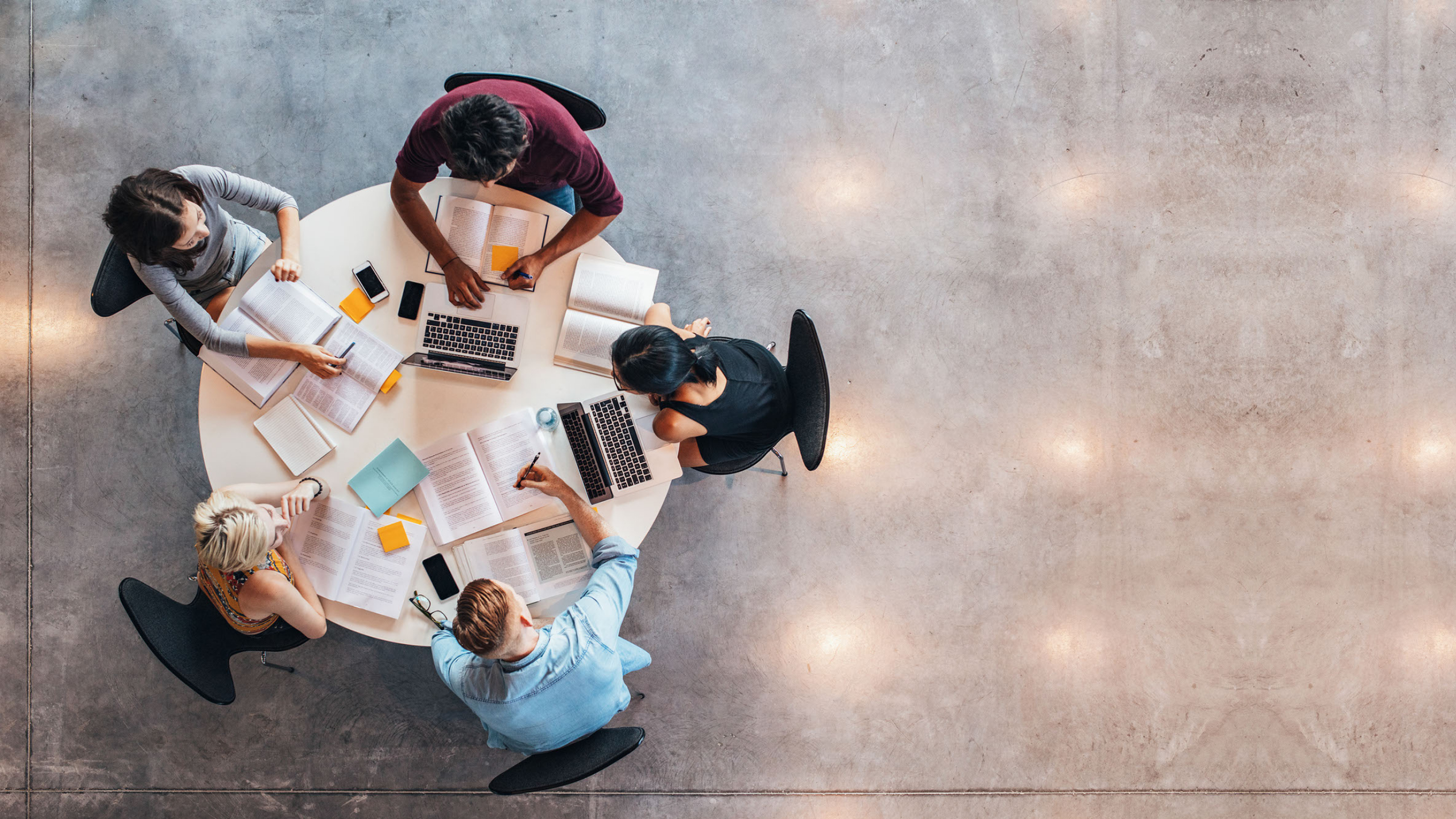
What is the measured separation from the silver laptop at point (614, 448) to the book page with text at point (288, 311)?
0.75 metres

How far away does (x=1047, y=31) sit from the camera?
325 cm

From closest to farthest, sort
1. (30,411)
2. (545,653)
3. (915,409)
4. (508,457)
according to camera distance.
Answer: (545,653)
(508,457)
(30,411)
(915,409)

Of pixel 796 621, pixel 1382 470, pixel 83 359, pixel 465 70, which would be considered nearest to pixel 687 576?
pixel 796 621

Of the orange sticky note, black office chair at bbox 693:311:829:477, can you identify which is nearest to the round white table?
the orange sticky note

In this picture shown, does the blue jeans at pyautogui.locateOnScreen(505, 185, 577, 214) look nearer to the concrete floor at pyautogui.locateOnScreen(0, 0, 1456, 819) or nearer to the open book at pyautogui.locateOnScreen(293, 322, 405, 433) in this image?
the concrete floor at pyautogui.locateOnScreen(0, 0, 1456, 819)

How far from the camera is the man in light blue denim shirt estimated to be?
1.98 m

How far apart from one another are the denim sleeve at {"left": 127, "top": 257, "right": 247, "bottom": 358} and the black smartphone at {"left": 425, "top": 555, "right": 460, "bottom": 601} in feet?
2.68

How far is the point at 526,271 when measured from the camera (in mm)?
2305

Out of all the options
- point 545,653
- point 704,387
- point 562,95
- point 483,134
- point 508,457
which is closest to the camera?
point 483,134

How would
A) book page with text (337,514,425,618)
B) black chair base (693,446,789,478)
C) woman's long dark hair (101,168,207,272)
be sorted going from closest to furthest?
woman's long dark hair (101,168,207,272) → book page with text (337,514,425,618) → black chair base (693,446,789,478)

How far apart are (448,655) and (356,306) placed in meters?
1.06

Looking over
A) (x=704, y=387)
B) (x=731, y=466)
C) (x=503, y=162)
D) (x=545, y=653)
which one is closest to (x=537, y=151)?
(x=503, y=162)

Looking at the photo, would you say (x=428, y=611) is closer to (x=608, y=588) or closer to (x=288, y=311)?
(x=608, y=588)

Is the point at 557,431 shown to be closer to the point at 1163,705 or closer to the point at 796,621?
the point at 796,621
